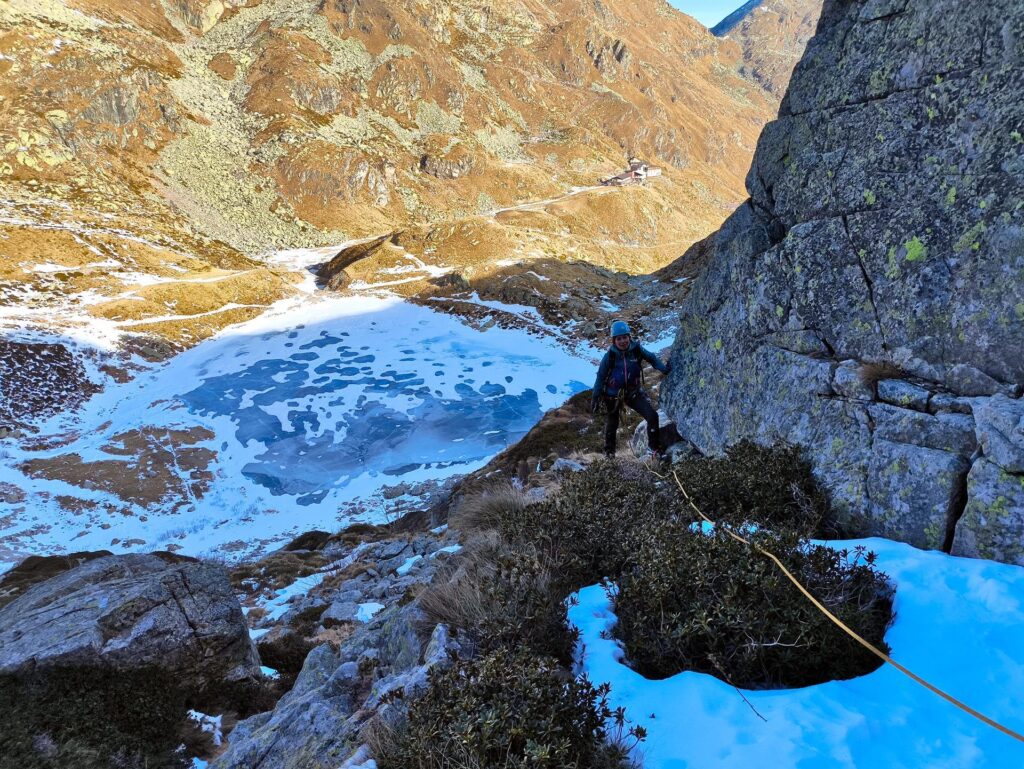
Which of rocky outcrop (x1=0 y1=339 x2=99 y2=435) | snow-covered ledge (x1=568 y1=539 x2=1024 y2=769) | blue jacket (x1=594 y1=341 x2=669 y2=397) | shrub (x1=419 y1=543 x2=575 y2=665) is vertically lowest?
rocky outcrop (x1=0 y1=339 x2=99 y2=435)

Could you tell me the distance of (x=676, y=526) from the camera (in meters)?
5.24

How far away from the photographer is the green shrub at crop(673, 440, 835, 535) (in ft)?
19.2

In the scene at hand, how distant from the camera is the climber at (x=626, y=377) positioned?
9688mm

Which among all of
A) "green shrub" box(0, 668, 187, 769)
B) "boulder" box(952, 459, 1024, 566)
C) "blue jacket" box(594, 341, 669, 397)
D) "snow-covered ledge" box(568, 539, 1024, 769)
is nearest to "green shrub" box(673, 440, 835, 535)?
"boulder" box(952, 459, 1024, 566)

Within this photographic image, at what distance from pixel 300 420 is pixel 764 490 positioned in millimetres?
23905

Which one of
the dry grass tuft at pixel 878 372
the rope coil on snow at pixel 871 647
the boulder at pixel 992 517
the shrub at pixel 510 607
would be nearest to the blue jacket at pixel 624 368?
the dry grass tuft at pixel 878 372

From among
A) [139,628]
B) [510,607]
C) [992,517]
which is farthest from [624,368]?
[139,628]

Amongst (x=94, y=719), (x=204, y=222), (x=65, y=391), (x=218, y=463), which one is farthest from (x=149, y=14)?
(x=94, y=719)

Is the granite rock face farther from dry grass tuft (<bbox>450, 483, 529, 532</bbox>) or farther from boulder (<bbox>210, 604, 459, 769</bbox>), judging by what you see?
boulder (<bbox>210, 604, 459, 769</bbox>)

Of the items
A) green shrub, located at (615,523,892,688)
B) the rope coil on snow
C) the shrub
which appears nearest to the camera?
the rope coil on snow

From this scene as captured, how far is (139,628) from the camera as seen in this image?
797 centimetres

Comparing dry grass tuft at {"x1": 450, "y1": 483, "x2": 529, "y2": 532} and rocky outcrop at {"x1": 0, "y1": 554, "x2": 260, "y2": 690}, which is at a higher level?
dry grass tuft at {"x1": 450, "y1": 483, "x2": 529, "y2": 532}

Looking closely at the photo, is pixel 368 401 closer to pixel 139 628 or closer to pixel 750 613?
pixel 139 628

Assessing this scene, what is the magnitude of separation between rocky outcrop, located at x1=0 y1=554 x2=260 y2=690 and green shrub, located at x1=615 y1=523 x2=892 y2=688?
7.05m
